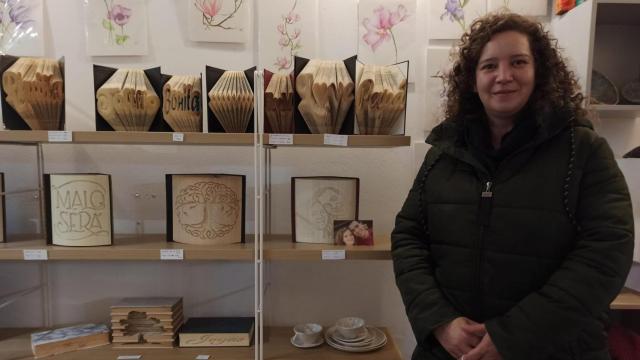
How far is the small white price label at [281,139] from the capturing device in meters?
1.45

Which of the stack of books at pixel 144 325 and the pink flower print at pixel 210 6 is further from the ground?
the pink flower print at pixel 210 6

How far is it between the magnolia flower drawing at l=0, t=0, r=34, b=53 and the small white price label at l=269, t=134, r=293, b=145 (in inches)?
48.0


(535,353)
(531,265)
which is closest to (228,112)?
(531,265)

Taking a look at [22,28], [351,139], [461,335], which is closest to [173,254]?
[351,139]

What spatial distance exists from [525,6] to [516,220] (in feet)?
4.02

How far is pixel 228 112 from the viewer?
1.50 meters

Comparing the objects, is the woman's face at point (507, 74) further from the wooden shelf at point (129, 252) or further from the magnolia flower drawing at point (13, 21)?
the magnolia flower drawing at point (13, 21)

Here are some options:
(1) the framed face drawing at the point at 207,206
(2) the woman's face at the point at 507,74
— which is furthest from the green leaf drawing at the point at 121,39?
(2) the woman's face at the point at 507,74

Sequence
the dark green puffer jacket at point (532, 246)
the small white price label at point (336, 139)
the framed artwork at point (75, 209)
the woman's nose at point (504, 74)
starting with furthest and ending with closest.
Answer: the framed artwork at point (75, 209), the small white price label at point (336, 139), the woman's nose at point (504, 74), the dark green puffer jacket at point (532, 246)

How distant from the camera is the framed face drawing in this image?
1.56 metres

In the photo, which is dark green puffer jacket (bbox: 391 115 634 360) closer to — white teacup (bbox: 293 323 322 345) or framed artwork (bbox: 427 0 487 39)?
white teacup (bbox: 293 323 322 345)

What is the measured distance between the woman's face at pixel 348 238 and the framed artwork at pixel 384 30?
0.76 metres

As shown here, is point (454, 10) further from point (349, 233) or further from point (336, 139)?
point (349, 233)

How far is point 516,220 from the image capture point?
105 cm
